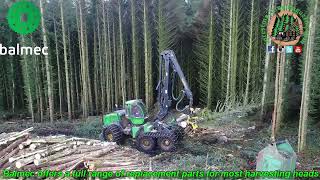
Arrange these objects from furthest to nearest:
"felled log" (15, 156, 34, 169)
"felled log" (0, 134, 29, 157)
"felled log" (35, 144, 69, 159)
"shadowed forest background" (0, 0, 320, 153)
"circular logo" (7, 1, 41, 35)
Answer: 1. "shadowed forest background" (0, 0, 320, 153)
2. "circular logo" (7, 1, 41, 35)
3. "felled log" (0, 134, 29, 157)
4. "felled log" (35, 144, 69, 159)
5. "felled log" (15, 156, 34, 169)

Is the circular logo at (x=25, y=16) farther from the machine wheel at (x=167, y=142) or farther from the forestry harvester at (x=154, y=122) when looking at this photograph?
the machine wheel at (x=167, y=142)

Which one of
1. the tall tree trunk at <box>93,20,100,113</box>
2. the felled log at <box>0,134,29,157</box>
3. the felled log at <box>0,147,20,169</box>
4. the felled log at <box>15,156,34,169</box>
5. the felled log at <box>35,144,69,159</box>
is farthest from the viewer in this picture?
the tall tree trunk at <box>93,20,100,113</box>

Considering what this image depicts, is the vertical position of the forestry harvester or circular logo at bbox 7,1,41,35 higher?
circular logo at bbox 7,1,41,35

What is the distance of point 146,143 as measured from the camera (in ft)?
30.1

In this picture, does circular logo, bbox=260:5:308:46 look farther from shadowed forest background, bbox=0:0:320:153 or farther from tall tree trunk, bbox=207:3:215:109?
tall tree trunk, bbox=207:3:215:109

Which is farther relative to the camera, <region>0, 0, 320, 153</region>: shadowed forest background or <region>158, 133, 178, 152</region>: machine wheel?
<region>0, 0, 320, 153</region>: shadowed forest background

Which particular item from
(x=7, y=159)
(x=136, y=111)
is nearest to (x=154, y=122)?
(x=136, y=111)

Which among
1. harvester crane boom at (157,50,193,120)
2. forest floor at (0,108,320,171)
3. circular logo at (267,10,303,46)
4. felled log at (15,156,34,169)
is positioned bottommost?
forest floor at (0,108,320,171)

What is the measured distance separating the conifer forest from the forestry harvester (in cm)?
281

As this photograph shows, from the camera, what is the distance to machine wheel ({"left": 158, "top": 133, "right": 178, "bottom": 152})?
8.81 metres

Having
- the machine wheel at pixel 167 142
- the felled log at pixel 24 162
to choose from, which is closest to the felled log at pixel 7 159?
the felled log at pixel 24 162

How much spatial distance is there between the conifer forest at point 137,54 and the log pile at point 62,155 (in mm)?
5185

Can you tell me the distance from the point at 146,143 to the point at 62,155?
2.81 meters

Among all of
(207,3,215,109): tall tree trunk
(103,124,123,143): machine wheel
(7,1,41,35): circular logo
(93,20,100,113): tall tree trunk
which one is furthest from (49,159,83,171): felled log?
(93,20,100,113): tall tree trunk
